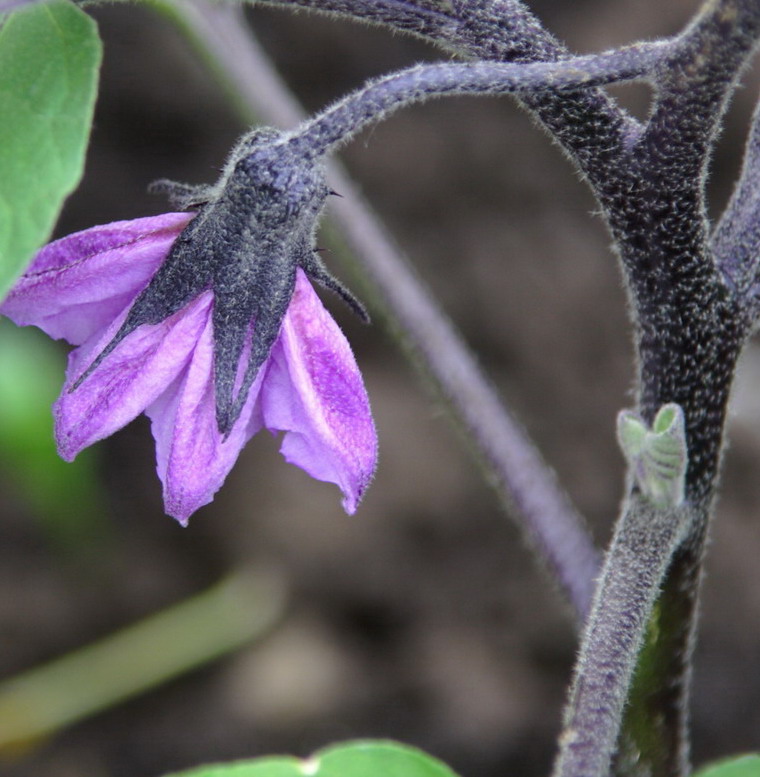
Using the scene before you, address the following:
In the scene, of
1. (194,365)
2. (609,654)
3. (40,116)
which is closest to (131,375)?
(194,365)

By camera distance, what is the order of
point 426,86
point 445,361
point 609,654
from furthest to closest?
point 445,361 → point 609,654 → point 426,86

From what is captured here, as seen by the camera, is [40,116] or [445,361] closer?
[40,116]

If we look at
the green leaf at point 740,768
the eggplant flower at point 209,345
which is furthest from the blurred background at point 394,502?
the eggplant flower at point 209,345

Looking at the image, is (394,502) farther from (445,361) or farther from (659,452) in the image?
(659,452)

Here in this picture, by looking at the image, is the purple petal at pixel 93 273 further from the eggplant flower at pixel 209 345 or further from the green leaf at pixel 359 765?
the green leaf at pixel 359 765

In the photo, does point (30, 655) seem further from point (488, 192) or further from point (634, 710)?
point (634, 710)

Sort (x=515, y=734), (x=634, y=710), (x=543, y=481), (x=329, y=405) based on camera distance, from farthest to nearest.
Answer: (x=515, y=734), (x=543, y=481), (x=634, y=710), (x=329, y=405)

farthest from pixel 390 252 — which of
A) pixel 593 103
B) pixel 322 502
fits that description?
pixel 322 502
